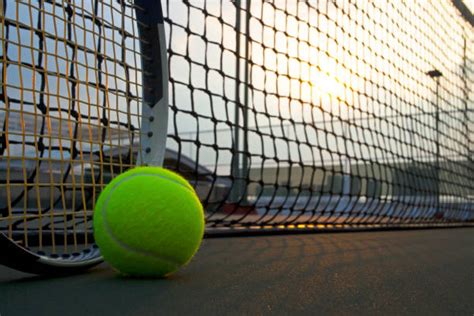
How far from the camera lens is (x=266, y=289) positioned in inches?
47.3

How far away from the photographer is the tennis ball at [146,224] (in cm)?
124

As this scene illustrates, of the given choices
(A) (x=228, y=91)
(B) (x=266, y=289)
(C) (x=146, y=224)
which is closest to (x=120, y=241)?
(C) (x=146, y=224)

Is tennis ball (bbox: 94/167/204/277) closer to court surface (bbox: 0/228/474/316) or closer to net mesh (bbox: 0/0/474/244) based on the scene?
court surface (bbox: 0/228/474/316)

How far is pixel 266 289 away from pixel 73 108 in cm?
68

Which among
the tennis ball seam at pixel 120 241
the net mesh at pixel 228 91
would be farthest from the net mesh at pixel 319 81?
the tennis ball seam at pixel 120 241

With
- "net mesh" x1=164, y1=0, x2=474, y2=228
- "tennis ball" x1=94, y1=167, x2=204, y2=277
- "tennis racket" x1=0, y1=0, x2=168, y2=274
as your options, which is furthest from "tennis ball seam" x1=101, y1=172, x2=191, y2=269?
"net mesh" x1=164, y1=0, x2=474, y2=228

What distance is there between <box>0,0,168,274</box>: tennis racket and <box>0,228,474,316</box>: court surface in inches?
5.5

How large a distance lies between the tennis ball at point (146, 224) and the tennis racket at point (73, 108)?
16cm

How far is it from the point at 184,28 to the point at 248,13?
0.66 metres

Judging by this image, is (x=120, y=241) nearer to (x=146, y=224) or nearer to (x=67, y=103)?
(x=146, y=224)

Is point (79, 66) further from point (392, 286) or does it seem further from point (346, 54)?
point (346, 54)

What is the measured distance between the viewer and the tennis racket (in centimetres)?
130

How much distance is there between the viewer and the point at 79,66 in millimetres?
1473

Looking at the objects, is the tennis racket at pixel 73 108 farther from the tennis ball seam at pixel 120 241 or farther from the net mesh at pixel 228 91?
the tennis ball seam at pixel 120 241
